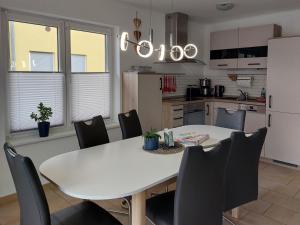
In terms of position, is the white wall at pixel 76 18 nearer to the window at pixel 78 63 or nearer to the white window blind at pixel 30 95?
the white window blind at pixel 30 95

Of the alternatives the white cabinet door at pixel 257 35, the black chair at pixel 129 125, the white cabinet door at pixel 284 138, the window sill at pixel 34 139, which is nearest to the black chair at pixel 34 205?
the black chair at pixel 129 125

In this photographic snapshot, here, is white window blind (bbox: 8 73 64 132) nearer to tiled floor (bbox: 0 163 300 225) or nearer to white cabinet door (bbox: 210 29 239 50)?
tiled floor (bbox: 0 163 300 225)

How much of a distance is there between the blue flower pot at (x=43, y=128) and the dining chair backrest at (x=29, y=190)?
66.2 inches

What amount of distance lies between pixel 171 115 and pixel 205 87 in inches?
57.8

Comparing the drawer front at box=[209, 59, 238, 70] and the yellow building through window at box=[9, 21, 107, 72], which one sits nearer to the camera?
the yellow building through window at box=[9, 21, 107, 72]

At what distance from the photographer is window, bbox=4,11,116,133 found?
3117 millimetres

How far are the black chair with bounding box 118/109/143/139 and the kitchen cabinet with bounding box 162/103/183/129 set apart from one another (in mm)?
1265

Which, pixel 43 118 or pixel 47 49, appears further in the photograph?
pixel 47 49

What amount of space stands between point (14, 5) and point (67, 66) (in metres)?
0.91

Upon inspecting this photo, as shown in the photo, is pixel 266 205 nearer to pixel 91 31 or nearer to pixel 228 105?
pixel 228 105

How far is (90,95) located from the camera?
3.90 m

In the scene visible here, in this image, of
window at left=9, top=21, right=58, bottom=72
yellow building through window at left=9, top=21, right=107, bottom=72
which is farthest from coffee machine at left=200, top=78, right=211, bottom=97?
window at left=9, top=21, right=58, bottom=72

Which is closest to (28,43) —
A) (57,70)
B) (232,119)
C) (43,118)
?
(57,70)

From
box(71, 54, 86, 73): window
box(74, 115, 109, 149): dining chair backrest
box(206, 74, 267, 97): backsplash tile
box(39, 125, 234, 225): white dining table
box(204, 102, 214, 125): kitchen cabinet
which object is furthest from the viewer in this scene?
box(204, 102, 214, 125): kitchen cabinet
